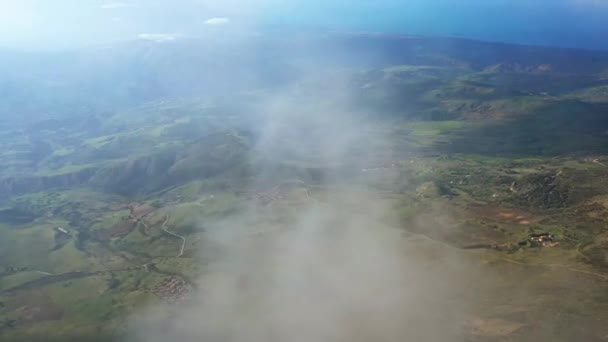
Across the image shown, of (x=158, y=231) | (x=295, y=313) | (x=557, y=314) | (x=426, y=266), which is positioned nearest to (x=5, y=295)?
(x=158, y=231)

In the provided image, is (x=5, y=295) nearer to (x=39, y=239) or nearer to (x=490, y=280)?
(x=39, y=239)

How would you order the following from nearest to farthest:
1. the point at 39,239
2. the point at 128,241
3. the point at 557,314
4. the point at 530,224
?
the point at 557,314 < the point at 530,224 < the point at 128,241 < the point at 39,239

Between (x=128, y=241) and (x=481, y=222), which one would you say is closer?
(x=481, y=222)

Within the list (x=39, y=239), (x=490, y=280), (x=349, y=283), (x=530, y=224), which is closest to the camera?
(x=490, y=280)

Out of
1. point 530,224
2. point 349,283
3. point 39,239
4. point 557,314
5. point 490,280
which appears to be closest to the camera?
point 557,314

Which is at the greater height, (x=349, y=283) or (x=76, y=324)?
(x=349, y=283)

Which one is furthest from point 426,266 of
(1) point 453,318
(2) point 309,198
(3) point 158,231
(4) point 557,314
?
(3) point 158,231

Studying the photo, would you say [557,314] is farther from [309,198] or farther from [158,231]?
[158,231]

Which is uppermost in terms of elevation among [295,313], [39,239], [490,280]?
[490,280]

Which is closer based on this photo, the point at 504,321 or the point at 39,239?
the point at 504,321
